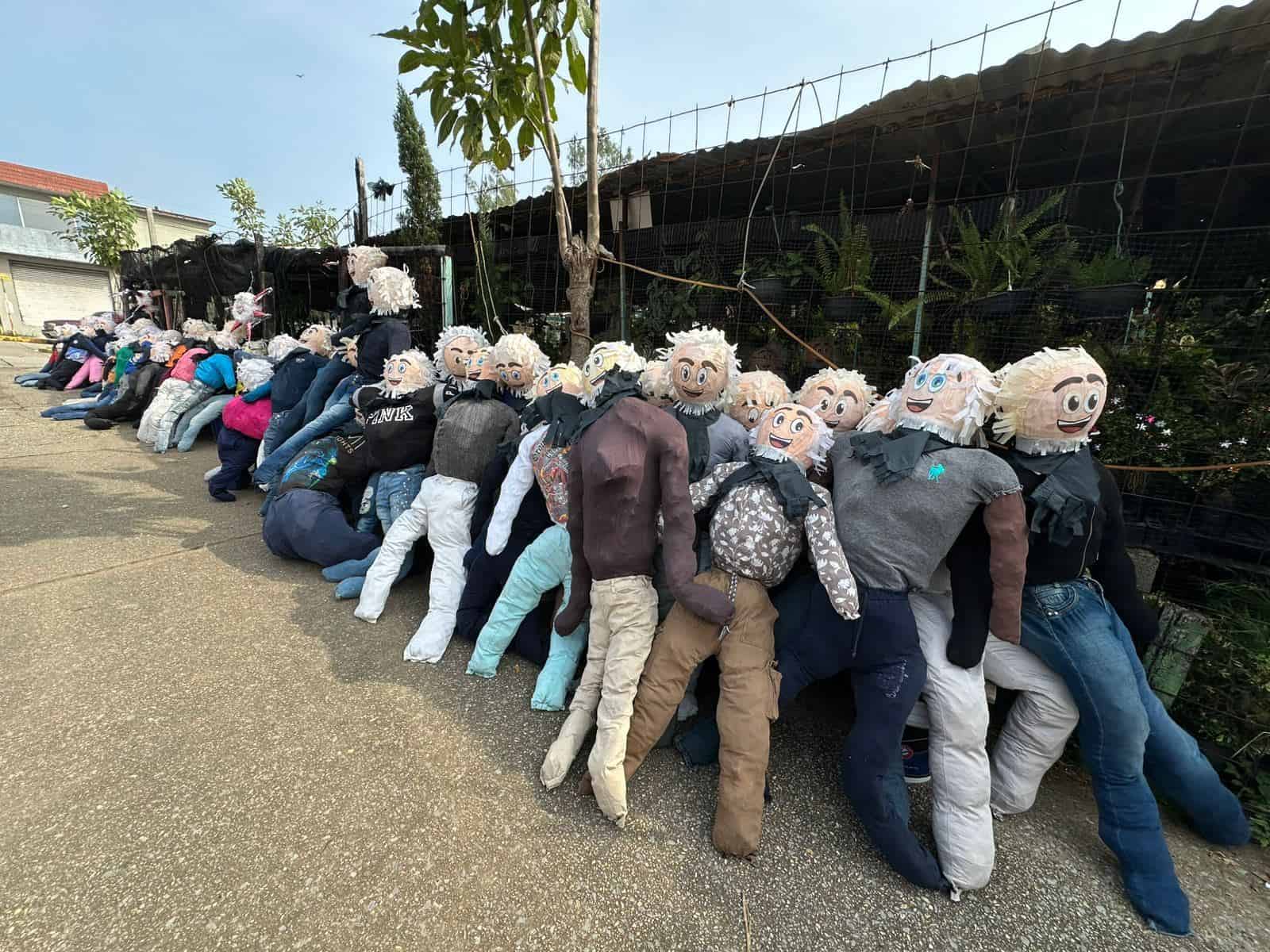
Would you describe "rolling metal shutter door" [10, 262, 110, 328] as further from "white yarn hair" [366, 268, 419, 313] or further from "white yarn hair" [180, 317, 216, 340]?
"white yarn hair" [366, 268, 419, 313]

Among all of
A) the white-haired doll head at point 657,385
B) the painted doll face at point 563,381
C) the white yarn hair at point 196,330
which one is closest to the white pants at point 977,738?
the white-haired doll head at point 657,385

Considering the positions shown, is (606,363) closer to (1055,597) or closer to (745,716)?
(745,716)

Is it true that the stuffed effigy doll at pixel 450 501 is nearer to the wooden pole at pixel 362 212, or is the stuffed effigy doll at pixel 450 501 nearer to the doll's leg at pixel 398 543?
the doll's leg at pixel 398 543

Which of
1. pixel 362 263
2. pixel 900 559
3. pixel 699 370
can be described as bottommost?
pixel 900 559

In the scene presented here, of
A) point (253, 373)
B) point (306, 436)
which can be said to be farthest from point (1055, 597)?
point (253, 373)

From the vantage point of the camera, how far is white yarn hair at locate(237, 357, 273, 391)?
17.9 feet

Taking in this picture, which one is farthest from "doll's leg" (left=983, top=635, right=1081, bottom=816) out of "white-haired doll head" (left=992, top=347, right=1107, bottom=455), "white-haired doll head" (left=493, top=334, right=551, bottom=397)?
"white-haired doll head" (left=493, top=334, right=551, bottom=397)

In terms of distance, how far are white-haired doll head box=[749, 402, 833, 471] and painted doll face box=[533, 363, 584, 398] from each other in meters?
1.03

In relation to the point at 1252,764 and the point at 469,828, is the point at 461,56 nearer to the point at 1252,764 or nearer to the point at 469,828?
the point at 469,828

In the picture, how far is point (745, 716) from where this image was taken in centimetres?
191

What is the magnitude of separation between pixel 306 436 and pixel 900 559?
14.0ft

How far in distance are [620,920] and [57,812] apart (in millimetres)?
1820

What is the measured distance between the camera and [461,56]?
3.37 m

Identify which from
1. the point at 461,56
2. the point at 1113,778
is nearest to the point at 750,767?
the point at 1113,778
